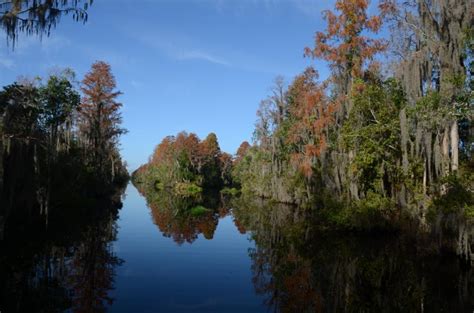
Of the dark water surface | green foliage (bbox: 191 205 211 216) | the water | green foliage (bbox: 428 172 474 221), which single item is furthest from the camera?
green foliage (bbox: 191 205 211 216)

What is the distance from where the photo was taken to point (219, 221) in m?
28.3

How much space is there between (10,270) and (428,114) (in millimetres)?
14993

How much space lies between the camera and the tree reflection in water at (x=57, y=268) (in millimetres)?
9281

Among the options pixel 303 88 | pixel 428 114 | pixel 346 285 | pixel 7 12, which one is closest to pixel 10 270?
pixel 7 12

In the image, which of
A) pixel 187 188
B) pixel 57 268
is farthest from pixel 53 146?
pixel 187 188

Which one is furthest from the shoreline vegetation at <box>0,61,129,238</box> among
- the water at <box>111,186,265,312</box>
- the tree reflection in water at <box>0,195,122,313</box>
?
the water at <box>111,186,265,312</box>

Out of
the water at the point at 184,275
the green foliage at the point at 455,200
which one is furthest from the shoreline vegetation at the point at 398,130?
the water at the point at 184,275

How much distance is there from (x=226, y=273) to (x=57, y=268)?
540 centimetres

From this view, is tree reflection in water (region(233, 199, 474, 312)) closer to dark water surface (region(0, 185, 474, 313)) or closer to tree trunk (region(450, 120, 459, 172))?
dark water surface (region(0, 185, 474, 313))

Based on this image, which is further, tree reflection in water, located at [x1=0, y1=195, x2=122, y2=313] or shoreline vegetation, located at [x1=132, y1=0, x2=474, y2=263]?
shoreline vegetation, located at [x1=132, y1=0, x2=474, y2=263]

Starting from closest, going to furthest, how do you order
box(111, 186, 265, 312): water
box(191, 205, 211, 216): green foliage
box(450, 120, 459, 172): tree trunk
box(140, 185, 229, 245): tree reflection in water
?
box(111, 186, 265, 312): water
box(450, 120, 459, 172): tree trunk
box(140, 185, 229, 245): tree reflection in water
box(191, 205, 211, 216): green foliage

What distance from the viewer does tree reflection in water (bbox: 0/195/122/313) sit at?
9.28 meters

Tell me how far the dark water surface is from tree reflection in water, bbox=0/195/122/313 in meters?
0.03

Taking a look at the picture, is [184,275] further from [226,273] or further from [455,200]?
[455,200]
